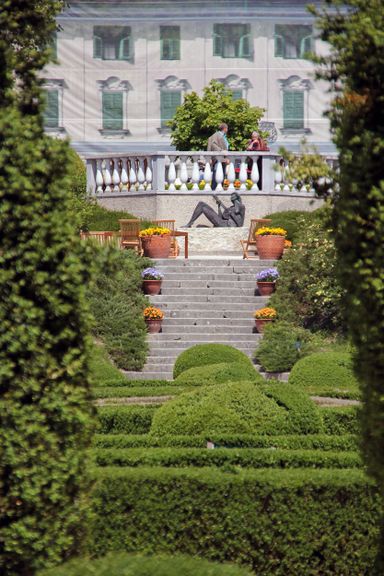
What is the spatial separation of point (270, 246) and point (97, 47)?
67.0ft

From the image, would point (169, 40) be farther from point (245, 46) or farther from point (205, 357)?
point (205, 357)

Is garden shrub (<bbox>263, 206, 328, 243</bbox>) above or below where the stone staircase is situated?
above

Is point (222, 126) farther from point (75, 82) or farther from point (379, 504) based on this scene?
point (379, 504)

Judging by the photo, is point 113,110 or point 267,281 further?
point 113,110

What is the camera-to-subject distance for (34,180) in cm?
670

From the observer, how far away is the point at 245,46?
43.9 meters

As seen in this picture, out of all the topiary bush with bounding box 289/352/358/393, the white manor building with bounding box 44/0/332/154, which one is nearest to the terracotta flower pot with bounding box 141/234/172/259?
the topiary bush with bounding box 289/352/358/393

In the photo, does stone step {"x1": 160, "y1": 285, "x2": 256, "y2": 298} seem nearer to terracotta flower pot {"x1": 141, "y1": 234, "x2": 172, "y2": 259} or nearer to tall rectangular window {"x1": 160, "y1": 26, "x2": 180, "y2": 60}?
terracotta flower pot {"x1": 141, "y1": 234, "x2": 172, "y2": 259}

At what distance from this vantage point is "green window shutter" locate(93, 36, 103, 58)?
43594mm

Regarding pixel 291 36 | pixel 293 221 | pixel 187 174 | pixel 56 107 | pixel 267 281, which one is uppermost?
pixel 291 36

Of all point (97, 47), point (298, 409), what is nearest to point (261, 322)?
point (298, 409)

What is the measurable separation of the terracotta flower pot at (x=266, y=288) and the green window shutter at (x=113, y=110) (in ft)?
69.1

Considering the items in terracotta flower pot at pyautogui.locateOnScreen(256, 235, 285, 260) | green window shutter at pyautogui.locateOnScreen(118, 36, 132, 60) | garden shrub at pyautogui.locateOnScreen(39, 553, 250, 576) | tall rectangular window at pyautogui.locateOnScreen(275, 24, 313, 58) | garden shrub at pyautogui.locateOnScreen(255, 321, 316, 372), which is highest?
tall rectangular window at pyautogui.locateOnScreen(275, 24, 313, 58)

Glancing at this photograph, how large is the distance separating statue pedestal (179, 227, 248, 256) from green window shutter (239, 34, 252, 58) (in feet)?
55.9
